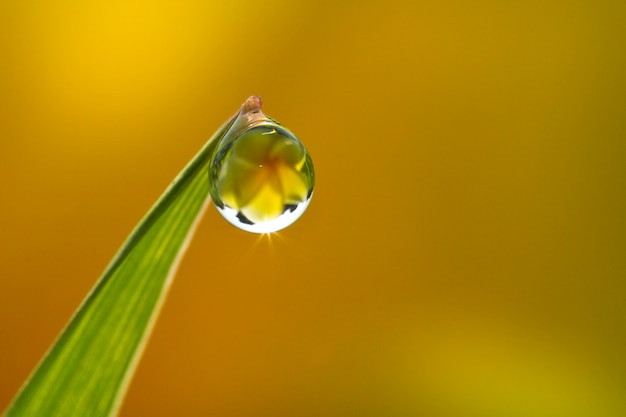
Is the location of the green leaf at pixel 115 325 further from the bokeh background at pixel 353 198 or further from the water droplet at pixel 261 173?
the bokeh background at pixel 353 198

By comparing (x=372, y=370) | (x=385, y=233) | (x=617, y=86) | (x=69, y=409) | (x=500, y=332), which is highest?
(x=617, y=86)

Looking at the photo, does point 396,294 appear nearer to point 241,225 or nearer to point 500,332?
point 500,332

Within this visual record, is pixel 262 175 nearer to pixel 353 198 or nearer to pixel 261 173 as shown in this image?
pixel 261 173

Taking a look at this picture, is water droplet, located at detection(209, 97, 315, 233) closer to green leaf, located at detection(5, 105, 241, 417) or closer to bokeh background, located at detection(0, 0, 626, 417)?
green leaf, located at detection(5, 105, 241, 417)

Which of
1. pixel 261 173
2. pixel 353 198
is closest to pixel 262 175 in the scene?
pixel 261 173

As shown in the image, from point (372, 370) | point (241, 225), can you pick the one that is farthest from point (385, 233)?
point (241, 225)

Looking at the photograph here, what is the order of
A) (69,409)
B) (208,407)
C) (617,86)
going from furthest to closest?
Answer: (617,86) < (208,407) < (69,409)
